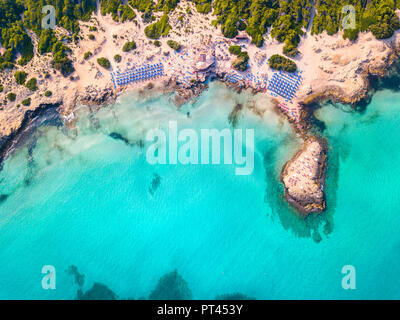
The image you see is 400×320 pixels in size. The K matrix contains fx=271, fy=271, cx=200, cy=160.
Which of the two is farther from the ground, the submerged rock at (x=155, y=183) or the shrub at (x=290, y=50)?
the shrub at (x=290, y=50)

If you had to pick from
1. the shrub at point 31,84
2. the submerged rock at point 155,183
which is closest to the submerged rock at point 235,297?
the submerged rock at point 155,183

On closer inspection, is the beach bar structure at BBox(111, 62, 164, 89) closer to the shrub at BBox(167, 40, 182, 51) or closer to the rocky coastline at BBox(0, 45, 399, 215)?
the rocky coastline at BBox(0, 45, 399, 215)

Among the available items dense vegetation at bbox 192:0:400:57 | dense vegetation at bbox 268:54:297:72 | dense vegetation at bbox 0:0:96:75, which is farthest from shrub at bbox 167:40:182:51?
dense vegetation at bbox 268:54:297:72

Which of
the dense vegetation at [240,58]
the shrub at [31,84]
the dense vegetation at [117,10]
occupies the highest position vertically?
the dense vegetation at [117,10]

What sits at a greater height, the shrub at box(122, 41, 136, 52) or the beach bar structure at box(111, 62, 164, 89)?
the shrub at box(122, 41, 136, 52)

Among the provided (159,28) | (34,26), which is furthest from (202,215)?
(34,26)

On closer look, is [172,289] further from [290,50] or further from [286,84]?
[290,50]

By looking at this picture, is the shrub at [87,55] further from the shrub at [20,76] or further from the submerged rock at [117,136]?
the submerged rock at [117,136]
